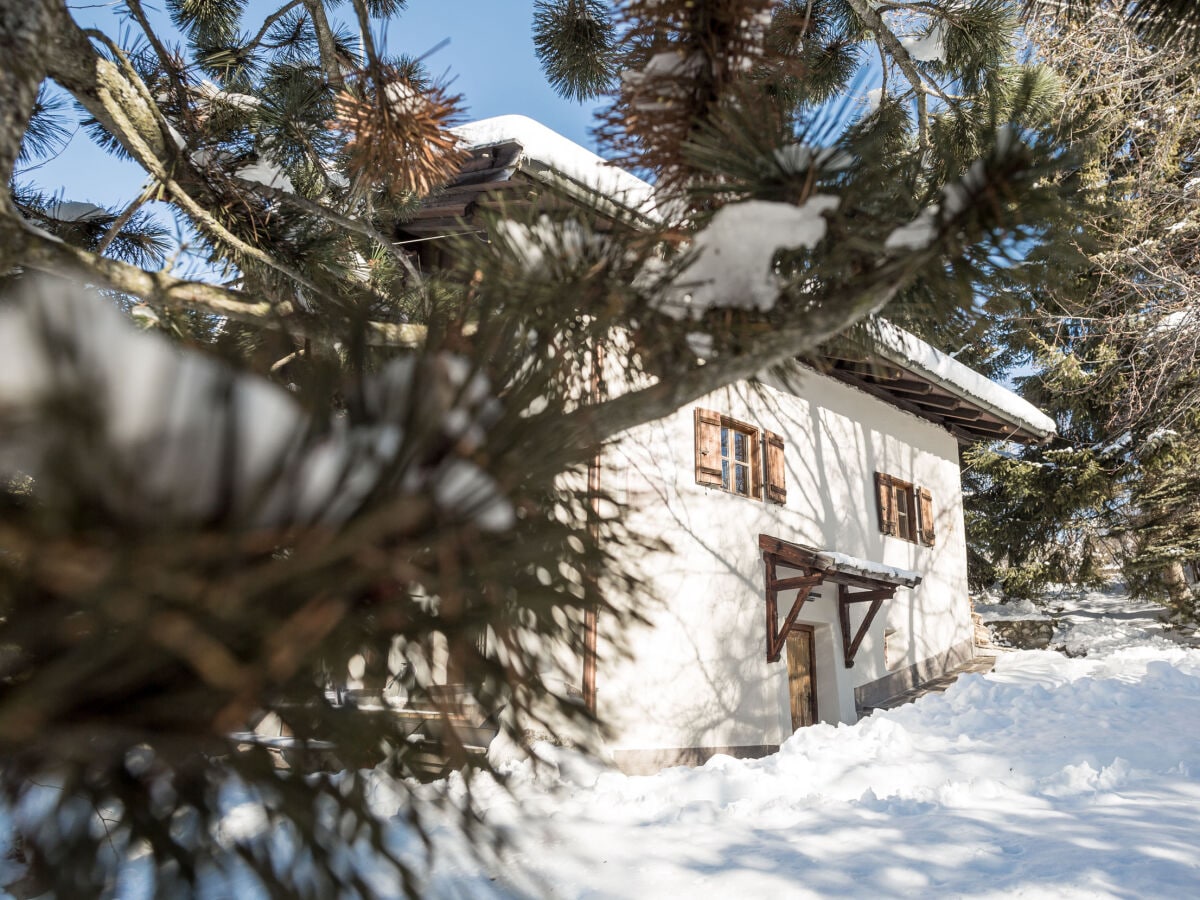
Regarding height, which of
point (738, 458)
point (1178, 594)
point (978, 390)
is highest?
point (978, 390)

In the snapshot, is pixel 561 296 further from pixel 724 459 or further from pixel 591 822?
pixel 724 459

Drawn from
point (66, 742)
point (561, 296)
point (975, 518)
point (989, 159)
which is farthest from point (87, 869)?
point (975, 518)

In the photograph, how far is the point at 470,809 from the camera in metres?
0.60

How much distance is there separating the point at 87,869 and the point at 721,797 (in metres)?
4.61

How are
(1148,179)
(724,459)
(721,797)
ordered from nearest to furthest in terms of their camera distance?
(721,797) < (1148,179) < (724,459)

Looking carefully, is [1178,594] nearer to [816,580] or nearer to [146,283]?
[816,580]

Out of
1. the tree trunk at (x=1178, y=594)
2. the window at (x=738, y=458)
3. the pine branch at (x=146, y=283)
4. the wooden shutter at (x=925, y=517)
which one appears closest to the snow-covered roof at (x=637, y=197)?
the pine branch at (x=146, y=283)

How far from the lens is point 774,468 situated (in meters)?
8.68

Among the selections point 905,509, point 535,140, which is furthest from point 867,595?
point 535,140

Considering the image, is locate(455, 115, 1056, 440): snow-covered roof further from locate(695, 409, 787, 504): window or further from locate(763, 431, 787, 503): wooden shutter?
locate(695, 409, 787, 504): window

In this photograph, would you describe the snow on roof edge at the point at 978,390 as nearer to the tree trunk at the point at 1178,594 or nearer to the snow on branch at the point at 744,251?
the tree trunk at the point at 1178,594

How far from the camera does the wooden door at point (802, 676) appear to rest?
8852mm

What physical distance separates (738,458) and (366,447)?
827 cm

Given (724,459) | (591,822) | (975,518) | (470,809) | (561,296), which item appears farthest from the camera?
(975,518)
